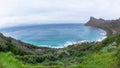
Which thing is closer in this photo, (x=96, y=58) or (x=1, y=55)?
(x=1, y=55)

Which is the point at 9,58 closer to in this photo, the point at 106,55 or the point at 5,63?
the point at 5,63

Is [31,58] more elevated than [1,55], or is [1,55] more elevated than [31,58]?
[1,55]

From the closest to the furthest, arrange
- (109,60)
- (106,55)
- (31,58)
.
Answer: (109,60) < (106,55) < (31,58)

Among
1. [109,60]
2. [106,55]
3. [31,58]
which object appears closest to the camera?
[109,60]

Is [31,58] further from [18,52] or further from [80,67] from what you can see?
[18,52]

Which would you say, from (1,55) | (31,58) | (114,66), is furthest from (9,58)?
(31,58)

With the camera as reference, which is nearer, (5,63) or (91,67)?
(5,63)

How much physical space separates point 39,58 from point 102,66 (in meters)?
20.8

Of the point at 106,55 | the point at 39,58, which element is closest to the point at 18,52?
the point at 39,58

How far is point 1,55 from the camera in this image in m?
27.2

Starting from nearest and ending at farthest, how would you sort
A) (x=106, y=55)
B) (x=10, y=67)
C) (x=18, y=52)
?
(x=10, y=67)
(x=106, y=55)
(x=18, y=52)

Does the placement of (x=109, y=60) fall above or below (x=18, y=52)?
above

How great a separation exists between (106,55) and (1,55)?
27.8ft

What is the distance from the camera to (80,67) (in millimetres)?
28250
